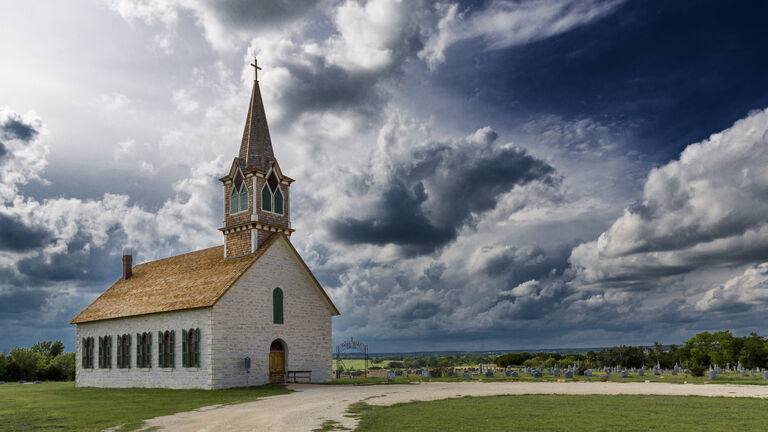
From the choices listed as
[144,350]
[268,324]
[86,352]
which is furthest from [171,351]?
[86,352]

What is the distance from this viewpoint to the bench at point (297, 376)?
36.9m

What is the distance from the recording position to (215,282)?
3606 centimetres

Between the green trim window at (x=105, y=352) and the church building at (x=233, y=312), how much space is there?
0.24 feet

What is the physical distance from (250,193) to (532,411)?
26287mm

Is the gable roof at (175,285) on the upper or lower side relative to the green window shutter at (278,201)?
lower

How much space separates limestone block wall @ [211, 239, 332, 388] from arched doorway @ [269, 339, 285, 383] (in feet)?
1.26

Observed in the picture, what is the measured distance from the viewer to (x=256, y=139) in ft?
139

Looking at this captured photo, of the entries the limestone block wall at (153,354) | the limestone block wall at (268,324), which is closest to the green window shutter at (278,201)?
the limestone block wall at (268,324)

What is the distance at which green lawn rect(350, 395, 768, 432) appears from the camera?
15.5 m

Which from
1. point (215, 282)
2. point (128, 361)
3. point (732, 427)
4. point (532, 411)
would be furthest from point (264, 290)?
point (732, 427)

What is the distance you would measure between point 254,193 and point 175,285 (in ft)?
26.4

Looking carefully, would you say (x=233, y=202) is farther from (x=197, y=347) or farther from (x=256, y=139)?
(x=197, y=347)

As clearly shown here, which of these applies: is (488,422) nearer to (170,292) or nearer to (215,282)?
(215,282)

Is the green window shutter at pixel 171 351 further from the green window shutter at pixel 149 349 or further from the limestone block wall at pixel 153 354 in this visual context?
the green window shutter at pixel 149 349
